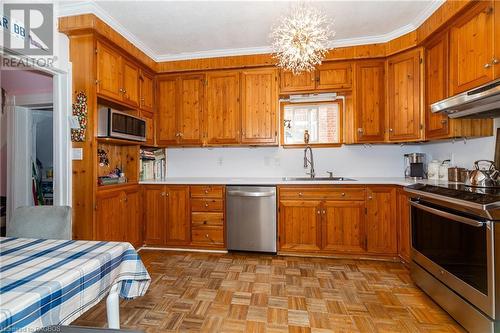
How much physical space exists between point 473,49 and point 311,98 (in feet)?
5.81

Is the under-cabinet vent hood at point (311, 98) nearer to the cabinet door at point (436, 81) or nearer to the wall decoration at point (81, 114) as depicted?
the cabinet door at point (436, 81)

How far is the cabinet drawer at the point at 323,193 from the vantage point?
3.00 meters

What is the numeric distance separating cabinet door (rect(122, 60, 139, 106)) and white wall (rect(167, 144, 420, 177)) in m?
1.06

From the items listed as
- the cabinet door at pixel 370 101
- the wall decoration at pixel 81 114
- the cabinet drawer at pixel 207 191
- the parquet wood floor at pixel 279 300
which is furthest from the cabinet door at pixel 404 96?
the wall decoration at pixel 81 114

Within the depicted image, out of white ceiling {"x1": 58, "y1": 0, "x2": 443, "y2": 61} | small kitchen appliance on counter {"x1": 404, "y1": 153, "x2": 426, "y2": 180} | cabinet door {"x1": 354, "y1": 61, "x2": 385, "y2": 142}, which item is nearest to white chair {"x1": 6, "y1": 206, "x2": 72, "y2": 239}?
white ceiling {"x1": 58, "y1": 0, "x2": 443, "y2": 61}

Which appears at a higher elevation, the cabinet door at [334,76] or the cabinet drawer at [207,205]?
the cabinet door at [334,76]

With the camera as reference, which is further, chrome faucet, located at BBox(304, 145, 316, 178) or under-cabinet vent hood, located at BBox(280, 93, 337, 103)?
chrome faucet, located at BBox(304, 145, 316, 178)

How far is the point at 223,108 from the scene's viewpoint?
11.6ft

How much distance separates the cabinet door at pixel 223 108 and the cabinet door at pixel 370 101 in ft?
5.12

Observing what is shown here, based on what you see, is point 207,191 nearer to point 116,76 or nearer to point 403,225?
point 116,76

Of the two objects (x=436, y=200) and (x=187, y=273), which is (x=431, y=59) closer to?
(x=436, y=200)

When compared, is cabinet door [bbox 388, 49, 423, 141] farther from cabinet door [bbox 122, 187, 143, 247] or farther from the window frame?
cabinet door [bbox 122, 187, 143, 247]

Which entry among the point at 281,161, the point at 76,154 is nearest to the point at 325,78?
the point at 281,161

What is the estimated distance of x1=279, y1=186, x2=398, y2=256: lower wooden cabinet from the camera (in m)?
2.96
